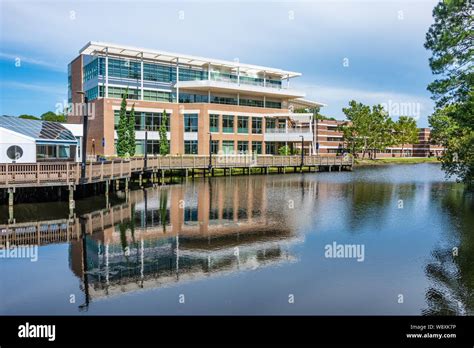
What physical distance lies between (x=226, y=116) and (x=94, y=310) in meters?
53.3

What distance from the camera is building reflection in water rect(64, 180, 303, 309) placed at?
13.4 metres

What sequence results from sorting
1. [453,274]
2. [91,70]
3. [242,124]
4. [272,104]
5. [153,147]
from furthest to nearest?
1. [272,104]
2. [242,124]
3. [153,147]
4. [91,70]
5. [453,274]

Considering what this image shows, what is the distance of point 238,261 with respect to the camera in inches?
588

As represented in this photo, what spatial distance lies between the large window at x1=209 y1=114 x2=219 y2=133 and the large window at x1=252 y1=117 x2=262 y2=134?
21.5ft

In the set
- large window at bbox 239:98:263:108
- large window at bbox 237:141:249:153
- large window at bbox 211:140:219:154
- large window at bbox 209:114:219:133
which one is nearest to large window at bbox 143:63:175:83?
large window at bbox 209:114:219:133

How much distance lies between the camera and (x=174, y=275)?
A: 44.2 feet

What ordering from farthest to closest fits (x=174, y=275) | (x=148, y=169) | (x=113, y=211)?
(x=148, y=169), (x=113, y=211), (x=174, y=275)

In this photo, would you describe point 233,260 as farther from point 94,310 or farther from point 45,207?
point 45,207

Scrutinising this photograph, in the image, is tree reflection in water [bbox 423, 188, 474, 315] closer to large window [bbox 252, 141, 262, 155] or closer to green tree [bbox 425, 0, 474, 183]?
green tree [bbox 425, 0, 474, 183]

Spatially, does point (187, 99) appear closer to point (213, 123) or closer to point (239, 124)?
point (213, 123)

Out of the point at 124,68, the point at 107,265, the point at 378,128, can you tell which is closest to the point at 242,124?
the point at 124,68

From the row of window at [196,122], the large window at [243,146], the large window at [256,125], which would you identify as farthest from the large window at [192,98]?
the large window at [256,125]

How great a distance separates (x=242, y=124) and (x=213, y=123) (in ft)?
16.9
